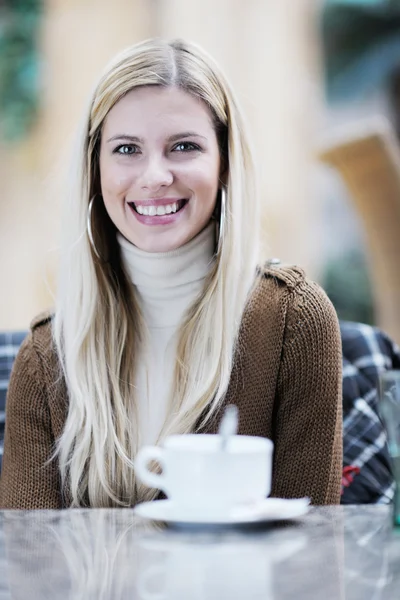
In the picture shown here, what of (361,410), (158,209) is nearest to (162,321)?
(158,209)

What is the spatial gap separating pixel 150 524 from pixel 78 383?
0.51 metres

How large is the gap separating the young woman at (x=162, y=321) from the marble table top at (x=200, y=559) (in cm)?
38

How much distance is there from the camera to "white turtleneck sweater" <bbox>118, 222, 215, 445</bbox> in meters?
1.51

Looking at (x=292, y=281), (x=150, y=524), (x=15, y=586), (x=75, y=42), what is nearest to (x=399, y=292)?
(x=292, y=281)

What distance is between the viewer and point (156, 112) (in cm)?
148

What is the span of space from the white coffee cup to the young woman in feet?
1.40

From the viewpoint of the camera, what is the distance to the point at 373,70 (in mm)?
4715

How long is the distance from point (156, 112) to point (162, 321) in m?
0.31

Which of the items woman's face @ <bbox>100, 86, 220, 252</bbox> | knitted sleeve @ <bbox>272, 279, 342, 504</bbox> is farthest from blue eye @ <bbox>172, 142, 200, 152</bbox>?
knitted sleeve @ <bbox>272, 279, 342, 504</bbox>

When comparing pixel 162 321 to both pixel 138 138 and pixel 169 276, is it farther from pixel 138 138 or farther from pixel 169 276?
pixel 138 138

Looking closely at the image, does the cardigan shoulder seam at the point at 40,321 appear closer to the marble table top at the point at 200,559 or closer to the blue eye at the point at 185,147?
the blue eye at the point at 185,147

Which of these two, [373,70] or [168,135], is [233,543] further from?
[373,70]

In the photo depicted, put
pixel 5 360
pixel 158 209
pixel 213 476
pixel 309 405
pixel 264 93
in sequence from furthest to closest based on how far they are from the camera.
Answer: pixel 264 93 < pixel 5 360 < pixel 158 209 < pixel 309 405 < pixel 213 476

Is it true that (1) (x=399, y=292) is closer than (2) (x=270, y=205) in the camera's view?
Yes
